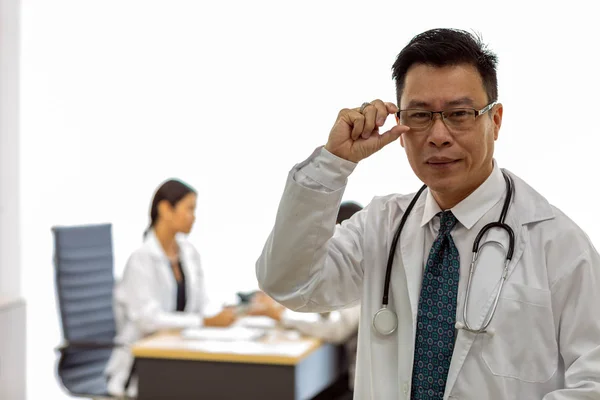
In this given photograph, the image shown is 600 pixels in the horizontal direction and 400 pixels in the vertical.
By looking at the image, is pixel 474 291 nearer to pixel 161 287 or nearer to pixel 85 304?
pixel 161 287

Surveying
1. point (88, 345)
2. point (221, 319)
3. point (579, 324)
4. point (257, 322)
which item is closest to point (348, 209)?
point (257, 322)

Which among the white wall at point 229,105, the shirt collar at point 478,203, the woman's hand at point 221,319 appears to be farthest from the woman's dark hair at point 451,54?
the white wall at point 229,105

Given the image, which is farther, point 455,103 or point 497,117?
point 497,117

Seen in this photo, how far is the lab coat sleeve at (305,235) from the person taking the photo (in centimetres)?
136

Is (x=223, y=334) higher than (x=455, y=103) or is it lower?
lower

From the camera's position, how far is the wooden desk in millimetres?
3033

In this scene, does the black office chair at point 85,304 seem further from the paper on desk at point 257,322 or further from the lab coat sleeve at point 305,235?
the lab coat sleeve at point 305,235

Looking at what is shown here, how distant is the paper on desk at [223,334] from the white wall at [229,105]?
146 centimetres

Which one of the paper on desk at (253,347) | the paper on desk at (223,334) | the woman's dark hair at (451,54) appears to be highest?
the woman's dark hair at (451,54)

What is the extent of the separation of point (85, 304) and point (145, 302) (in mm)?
419

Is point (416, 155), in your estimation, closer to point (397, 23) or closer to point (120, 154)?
point (397, 23)

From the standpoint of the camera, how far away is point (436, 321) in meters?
1.38

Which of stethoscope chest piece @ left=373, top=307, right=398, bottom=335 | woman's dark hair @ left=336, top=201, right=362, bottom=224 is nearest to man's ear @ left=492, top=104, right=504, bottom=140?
stethoscope chest piece @ left=373, top=307, right=398, bottom=335

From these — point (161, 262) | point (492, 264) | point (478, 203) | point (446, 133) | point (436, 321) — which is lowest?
point (161, 262)
